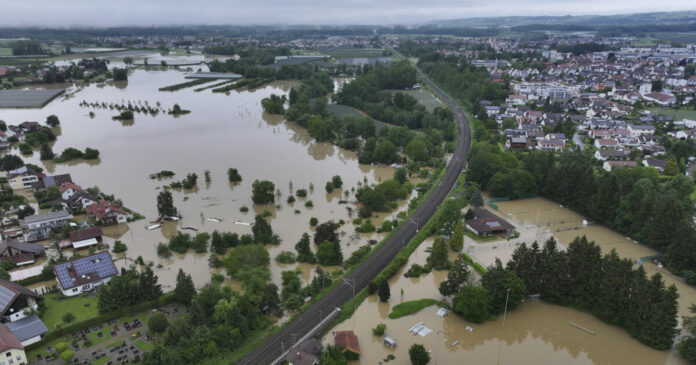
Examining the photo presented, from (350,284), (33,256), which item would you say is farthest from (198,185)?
(350,284)

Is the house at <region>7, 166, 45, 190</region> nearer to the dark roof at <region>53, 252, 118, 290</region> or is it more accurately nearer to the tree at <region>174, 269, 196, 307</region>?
the dark roof at <region>53, 252, 118, 290</region>

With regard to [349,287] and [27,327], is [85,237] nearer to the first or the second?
[27,327]

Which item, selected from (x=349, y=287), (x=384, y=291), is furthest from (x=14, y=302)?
(x=384, y=291)

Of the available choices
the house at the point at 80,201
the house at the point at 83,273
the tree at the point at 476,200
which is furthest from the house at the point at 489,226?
the house at the point at 80,201

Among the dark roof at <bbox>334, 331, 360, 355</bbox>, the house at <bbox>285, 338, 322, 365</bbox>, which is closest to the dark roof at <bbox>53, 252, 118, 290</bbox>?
the house at <bbox>285, 338, 322, 365</bbox>

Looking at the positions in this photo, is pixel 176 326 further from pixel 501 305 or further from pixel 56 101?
pixel 56 101
